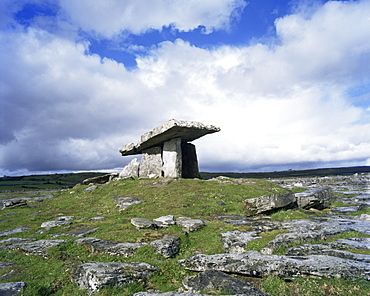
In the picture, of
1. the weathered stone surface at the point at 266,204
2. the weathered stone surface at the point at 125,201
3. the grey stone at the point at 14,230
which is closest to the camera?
the grey stone at the point at 14,230

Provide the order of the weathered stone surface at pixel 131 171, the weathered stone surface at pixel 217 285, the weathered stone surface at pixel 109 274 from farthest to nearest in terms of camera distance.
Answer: the weathered stone surface at pixel 131 171 → the weathered stone surface at pixel 109 274 → the weathered stone surface at pixel 217 285

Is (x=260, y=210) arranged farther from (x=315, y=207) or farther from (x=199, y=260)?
(x=199, y=260)

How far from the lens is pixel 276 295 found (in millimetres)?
7223

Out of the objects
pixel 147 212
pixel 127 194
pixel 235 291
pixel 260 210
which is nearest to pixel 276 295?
pixel 235 291

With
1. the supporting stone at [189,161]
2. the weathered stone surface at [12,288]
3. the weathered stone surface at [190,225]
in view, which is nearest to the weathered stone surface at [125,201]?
the weathered stone surface at [190,225]

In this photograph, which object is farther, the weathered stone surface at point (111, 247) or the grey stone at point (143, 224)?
the grey stone at point (143, 224)

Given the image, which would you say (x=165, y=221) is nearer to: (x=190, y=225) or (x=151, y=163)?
(x=190, y=225)

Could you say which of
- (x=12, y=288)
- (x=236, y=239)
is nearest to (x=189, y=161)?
(x=236, y=239)

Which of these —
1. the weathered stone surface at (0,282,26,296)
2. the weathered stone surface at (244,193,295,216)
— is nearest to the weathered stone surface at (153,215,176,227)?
the weathered stone surface at (244,193,295,216)

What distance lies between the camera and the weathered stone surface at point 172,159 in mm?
33375

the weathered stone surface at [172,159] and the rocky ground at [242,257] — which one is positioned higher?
the weathered stone surface at [172,159]

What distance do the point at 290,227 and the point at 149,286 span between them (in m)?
8.19

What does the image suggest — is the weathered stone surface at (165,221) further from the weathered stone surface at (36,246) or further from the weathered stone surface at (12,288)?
the weathered stone surface at (12,288)

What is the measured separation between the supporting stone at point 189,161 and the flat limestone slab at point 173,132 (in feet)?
3.94
